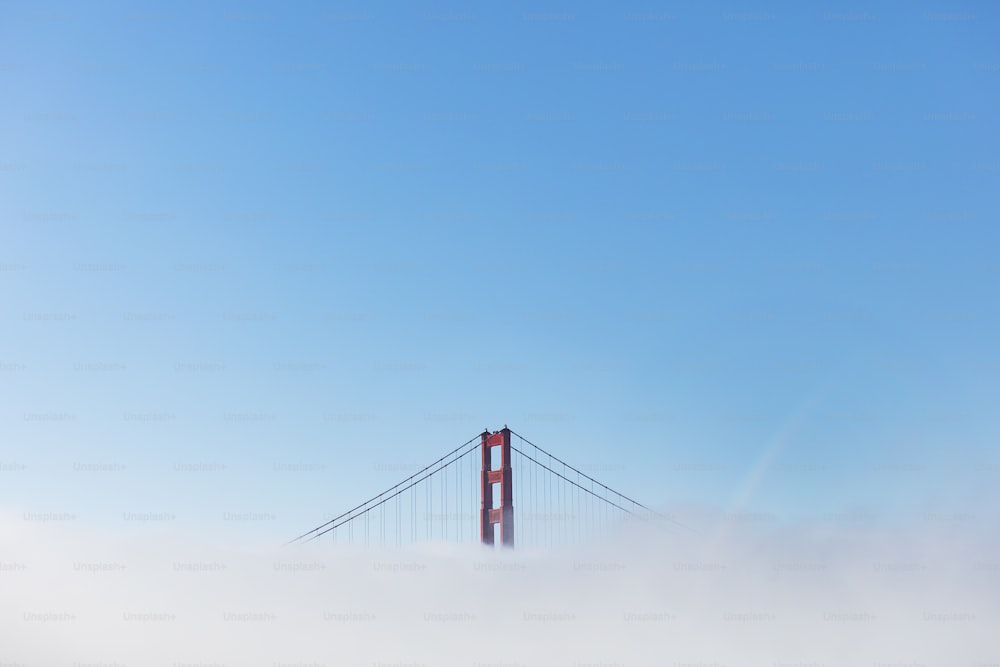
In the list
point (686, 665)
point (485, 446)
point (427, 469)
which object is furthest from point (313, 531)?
point (686, 665)

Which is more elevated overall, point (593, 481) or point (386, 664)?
point (593, 481)

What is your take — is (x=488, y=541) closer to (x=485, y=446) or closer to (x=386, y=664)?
(x=485, y=446)

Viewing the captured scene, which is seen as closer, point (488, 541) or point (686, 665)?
point (488, 541)

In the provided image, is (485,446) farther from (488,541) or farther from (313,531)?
(313,531)

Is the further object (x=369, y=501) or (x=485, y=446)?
(x=369, y=501)

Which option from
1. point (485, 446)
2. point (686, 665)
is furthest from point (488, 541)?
point (686, 665)

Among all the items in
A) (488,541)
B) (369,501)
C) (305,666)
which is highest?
(369,501)
